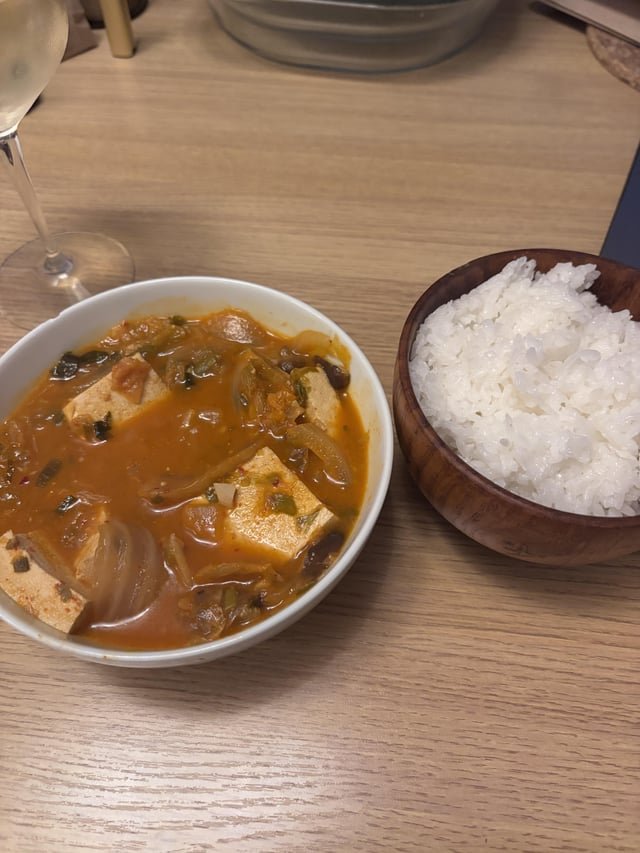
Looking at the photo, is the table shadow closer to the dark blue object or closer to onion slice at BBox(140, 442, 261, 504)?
onion slice at BBox(140, 442, 261, 504)

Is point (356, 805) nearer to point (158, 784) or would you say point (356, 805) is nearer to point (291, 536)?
point (158, 784)

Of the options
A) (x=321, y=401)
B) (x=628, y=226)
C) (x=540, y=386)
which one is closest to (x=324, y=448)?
(x=321, y=401)

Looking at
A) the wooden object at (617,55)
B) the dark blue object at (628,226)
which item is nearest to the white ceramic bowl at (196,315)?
the dark blue object at (628,226)

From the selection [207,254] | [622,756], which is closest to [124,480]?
[207,254]

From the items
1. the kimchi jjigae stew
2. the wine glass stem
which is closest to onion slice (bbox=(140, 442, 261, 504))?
the kimchi jjigae stew

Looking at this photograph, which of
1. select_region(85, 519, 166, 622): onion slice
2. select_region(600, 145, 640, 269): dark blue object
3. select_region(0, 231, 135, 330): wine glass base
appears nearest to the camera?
select_region(85, 519, 166, 622): onion slice
